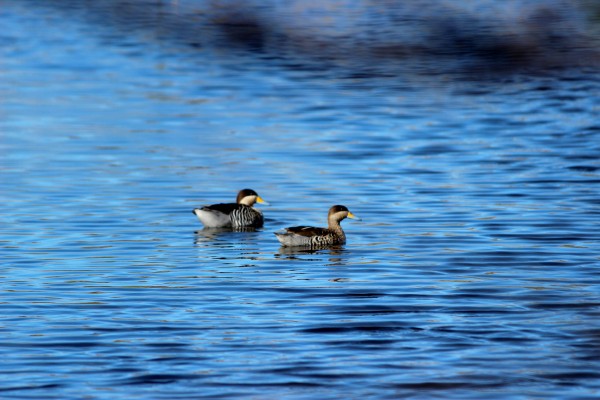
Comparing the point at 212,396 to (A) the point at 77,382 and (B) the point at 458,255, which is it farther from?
(B) the point at 458,255

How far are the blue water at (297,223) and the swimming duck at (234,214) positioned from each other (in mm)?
318

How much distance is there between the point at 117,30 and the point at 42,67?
713 centimetres

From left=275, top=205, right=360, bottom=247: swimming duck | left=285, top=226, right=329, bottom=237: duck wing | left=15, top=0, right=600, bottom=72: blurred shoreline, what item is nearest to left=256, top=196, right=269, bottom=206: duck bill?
left=275, top=205, right=360, bottom=247: swimming duck

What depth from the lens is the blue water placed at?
473 inches

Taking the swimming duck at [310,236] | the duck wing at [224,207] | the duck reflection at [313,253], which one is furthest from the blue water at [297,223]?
the duck wing at [224,207]

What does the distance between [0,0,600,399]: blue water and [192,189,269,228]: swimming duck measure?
0.32 metres

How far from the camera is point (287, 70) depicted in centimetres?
3897

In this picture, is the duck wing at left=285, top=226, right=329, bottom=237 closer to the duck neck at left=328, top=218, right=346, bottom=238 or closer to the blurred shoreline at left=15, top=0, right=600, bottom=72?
the duck neck at left=328, top=218, right=346, bottom=238

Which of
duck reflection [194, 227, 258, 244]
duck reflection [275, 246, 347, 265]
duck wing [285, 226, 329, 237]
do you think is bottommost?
duck reflection [275, 246, 347, 265]

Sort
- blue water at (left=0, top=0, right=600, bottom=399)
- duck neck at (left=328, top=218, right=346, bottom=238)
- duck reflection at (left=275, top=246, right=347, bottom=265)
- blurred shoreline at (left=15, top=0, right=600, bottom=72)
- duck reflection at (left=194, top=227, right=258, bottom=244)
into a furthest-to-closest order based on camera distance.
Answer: blurred shoreline at (left=15, top=0, right=600, bottom=72) → duck reflection at (left=194, top=227, right=258, bottom=244) → duck neck at (left=328, top=218, right=346, bottom=238) → duck reflection at (left=275, top=246, right=347, bottom=265) → blue water at (left=0, top=0, right=600, bottom=399)

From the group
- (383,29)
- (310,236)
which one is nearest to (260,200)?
(310,236)

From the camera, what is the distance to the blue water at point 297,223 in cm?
1202

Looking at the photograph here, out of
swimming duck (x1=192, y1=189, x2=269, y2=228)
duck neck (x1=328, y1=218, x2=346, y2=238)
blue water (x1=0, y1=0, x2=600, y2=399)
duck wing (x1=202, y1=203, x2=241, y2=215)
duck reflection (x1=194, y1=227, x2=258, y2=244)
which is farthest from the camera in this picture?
duck wing (x1=202, y1=203, x2=241, y2=215)

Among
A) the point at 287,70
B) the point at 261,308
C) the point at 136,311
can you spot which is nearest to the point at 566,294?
the point at 261,308
